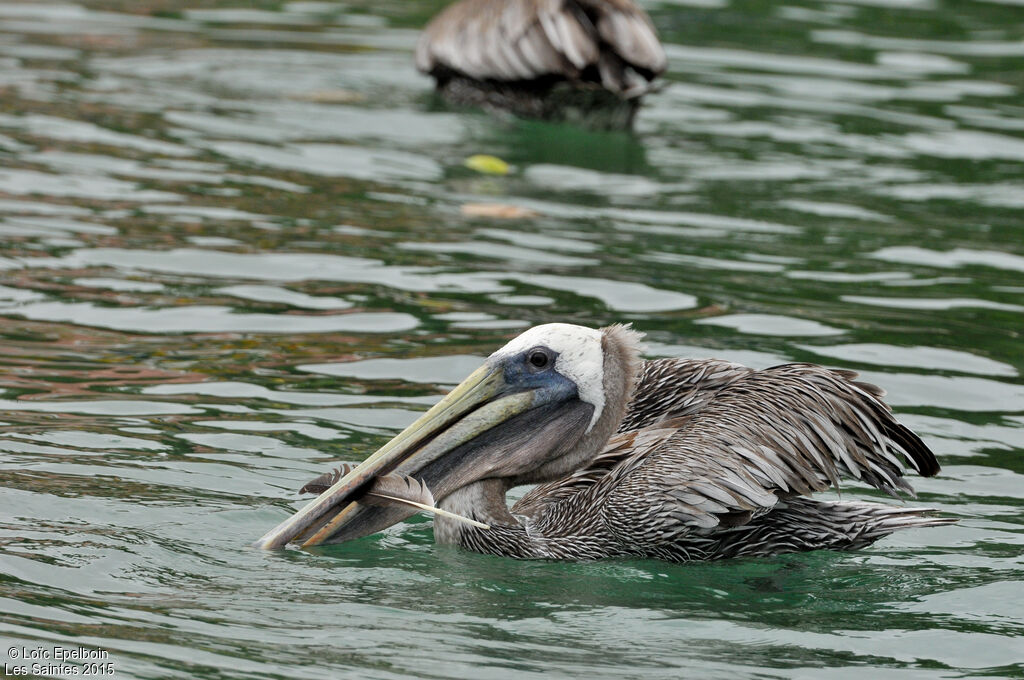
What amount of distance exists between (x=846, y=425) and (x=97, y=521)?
87.0 inches

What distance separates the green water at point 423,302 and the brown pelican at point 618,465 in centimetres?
11

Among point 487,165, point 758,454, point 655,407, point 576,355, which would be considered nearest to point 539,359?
point 576,355

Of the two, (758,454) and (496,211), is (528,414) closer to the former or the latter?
(758,454)

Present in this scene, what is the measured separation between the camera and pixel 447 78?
12.0 m

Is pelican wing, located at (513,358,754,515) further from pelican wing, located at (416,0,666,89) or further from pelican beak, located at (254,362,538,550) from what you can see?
pelican wing, located at (416,0,666,89)

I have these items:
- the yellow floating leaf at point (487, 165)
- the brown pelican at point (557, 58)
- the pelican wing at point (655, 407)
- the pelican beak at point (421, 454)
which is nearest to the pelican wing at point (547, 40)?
the brown pelican at point (557, 58)

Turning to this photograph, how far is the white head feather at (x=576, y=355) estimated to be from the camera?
513cm

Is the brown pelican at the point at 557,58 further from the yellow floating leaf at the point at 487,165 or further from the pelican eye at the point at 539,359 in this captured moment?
the pelican eye at the point at 539,359

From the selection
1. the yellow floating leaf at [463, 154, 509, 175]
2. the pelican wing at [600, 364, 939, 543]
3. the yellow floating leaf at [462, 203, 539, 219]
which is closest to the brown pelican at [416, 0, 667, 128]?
the yellow floating leaf at [463, 154, 509, 175]

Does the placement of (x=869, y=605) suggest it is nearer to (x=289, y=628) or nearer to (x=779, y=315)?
(x=289, y=628)

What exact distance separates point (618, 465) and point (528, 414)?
0.36 meters

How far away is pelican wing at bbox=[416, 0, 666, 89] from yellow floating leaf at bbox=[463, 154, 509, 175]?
1.10m

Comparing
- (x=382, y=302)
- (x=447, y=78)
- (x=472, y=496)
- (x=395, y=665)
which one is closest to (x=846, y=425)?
(x=472, y=496)

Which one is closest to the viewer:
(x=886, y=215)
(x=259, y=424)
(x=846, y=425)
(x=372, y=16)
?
(x=846, y=425)
